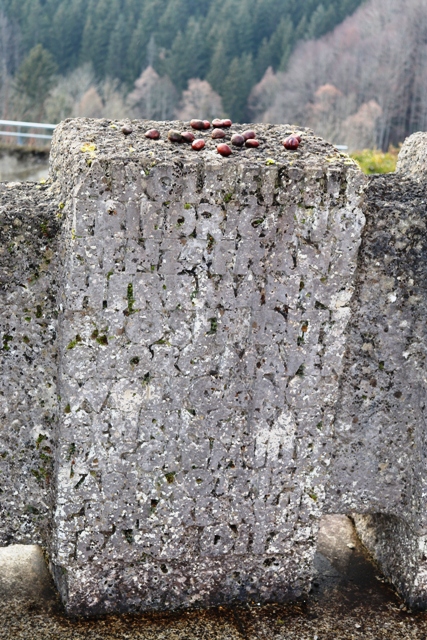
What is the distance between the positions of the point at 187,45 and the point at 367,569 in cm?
4773

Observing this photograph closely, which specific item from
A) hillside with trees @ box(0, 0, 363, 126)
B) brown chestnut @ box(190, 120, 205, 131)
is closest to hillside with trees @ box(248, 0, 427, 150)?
hillside with trees @ box(0, 0, 363, 126)

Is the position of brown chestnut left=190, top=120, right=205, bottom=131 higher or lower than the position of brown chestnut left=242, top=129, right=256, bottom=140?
higher

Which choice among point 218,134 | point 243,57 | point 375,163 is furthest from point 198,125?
point 243,57

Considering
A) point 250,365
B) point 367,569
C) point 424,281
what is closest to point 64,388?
point 250,365

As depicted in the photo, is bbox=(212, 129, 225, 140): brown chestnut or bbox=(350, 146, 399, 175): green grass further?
bbox=(350, 146, 399, 175): green grass

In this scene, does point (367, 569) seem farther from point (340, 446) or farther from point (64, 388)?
point (64, 388)

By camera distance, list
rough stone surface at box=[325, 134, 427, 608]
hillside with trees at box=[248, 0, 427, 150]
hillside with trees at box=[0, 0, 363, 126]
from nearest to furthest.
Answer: rough stone surface at box=[325, 134, 427, 608]
hillside with trees at box=[248, 0, 427, 150]
hillside with trees at box=[0, 0, 363, 126]

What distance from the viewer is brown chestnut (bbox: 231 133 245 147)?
4.00 m

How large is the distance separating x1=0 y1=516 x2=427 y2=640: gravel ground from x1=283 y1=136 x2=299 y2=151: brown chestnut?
2.43 m

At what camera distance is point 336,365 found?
4082 millimetres

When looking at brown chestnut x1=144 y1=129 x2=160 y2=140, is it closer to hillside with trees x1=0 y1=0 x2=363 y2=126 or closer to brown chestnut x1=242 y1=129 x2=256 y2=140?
brown chestnut x1=242 y1=129 x2=256 y2=140

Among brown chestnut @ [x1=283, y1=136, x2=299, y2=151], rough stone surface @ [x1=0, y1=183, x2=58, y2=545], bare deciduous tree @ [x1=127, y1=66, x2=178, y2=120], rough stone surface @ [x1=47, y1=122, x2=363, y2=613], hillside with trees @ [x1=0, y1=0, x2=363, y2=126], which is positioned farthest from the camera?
hillside with trees @ [x1=0, y1=0, x2=363, y2=126]

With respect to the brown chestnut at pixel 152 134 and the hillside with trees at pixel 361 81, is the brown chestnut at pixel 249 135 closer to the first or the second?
the brown chestnut at pixel 152 134

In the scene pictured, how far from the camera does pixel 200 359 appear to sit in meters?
3.94
